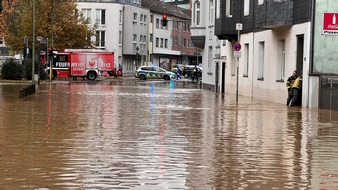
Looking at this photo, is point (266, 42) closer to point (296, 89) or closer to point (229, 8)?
point (296, 89)

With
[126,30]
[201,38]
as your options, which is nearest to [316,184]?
[201,38]

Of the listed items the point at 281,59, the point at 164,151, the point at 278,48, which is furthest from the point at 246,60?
the point at 164,151

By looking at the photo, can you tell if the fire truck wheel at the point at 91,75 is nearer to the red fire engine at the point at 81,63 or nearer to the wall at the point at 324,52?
the red fire engine at the point at 81,63

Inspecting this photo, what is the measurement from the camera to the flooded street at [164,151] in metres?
10.2

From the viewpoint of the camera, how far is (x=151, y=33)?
399 feet

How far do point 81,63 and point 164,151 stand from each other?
6380 cm

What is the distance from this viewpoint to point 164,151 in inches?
545

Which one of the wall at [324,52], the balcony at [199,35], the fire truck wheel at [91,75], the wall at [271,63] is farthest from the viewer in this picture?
the fire truck wheel at [91,75]

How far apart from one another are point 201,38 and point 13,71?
50.5ft

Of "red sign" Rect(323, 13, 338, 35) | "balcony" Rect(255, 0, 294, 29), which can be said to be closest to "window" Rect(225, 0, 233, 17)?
"balcony" Rect(255, 0, 294, 29)

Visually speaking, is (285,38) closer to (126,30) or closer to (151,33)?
(126,30)

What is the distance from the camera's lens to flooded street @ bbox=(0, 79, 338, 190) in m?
10.2

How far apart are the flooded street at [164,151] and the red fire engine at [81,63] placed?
52360mm

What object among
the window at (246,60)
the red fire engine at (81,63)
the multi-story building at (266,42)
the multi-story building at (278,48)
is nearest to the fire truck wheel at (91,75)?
the red fire engine at (81,63)
